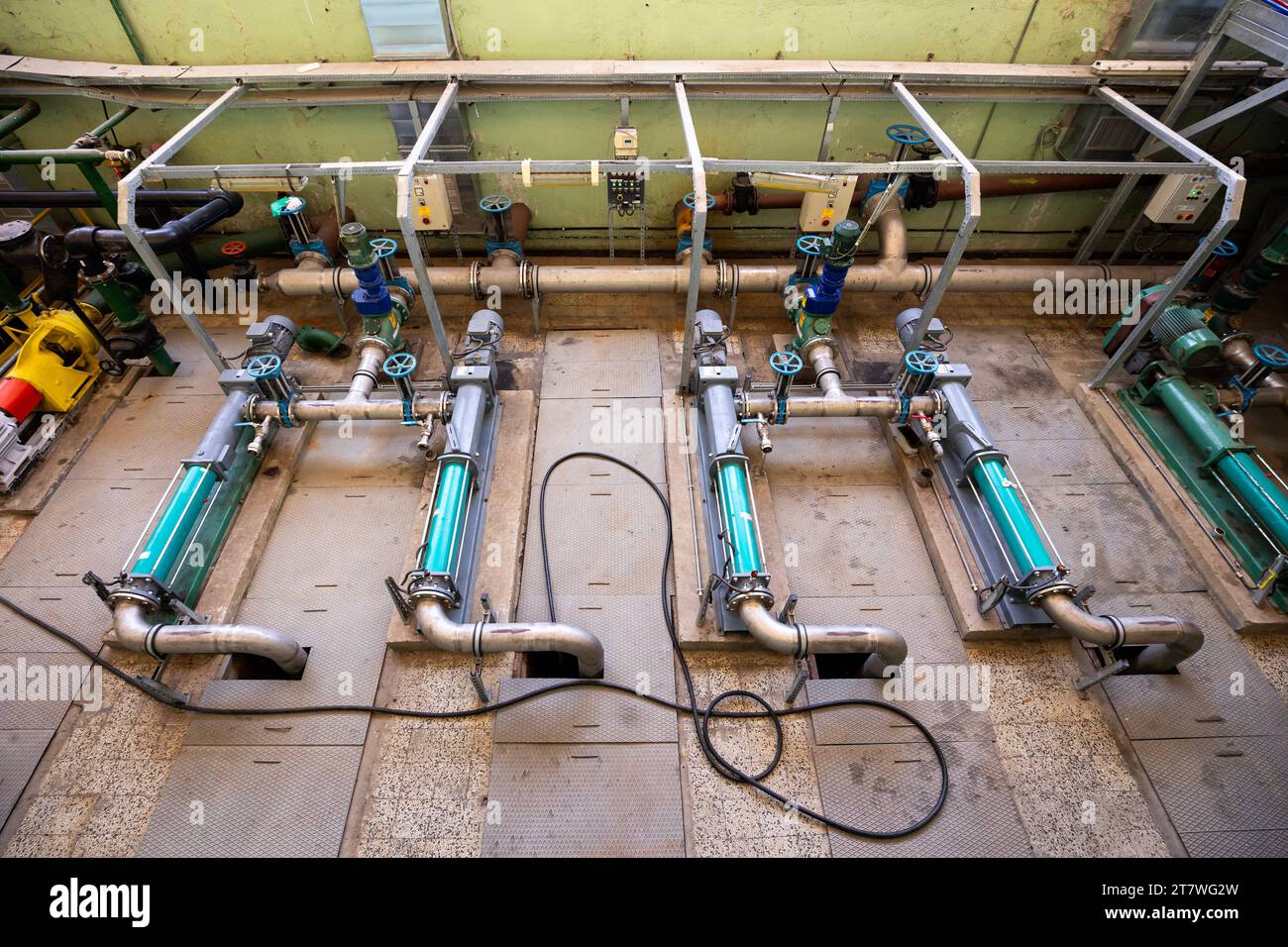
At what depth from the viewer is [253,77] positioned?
5512 millimetres

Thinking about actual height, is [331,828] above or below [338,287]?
below

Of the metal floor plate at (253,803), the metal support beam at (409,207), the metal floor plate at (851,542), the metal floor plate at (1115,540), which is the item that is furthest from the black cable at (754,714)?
the metal support beam at (409,207)

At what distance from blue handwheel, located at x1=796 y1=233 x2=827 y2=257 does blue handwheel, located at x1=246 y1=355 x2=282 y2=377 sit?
4.75 m

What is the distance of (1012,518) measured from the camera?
4.25 meters

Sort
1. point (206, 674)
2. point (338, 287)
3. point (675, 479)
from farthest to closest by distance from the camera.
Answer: point (338, 287)
point (675, 479)
point (206, 674)

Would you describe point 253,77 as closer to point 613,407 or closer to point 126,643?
point 613,407

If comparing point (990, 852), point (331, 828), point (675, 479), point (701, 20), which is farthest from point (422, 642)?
point (701, 20)

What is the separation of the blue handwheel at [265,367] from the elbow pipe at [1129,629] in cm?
603

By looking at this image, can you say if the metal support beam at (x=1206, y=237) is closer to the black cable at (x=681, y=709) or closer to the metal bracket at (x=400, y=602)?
the black cable at (x=681, y=709)

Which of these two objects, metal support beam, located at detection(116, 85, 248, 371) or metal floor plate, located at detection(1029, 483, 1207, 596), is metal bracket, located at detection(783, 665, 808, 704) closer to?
→ metal floor plate, located at detection(1029, 483, 1207, 596)

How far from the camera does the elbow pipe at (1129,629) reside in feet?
12.2

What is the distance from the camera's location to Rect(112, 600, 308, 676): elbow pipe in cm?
366

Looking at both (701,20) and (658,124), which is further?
(658,124)

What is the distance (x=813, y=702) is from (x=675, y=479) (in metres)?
2.03
